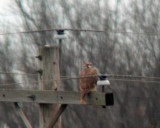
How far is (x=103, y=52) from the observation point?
98.9 feet

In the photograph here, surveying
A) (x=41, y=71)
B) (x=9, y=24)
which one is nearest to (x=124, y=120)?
(x=9, y=24)

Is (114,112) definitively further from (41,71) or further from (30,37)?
(41,71)

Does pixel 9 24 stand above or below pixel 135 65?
above

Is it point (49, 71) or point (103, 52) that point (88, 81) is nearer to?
point (49, 71)

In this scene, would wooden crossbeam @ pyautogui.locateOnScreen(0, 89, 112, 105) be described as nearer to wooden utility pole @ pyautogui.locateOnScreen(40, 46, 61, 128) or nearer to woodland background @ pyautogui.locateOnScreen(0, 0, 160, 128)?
wooden utility pole @ pyautogui.locateOnScreen(40, 46, 61, 128)

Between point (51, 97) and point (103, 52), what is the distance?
1977 cm

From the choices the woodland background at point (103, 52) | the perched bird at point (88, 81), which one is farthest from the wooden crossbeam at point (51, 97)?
the woodland background at point (103, 52)

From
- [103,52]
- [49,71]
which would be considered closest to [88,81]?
[49,71]

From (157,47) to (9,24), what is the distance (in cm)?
809

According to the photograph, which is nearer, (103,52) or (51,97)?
(51,97)

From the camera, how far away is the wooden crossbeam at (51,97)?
32.2 feet

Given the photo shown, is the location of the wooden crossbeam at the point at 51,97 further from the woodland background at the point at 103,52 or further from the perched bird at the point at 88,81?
the woodland background at the point at 103,52

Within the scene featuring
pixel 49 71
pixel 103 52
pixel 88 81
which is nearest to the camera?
pixel 88 81

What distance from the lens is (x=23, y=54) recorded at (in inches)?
1277
